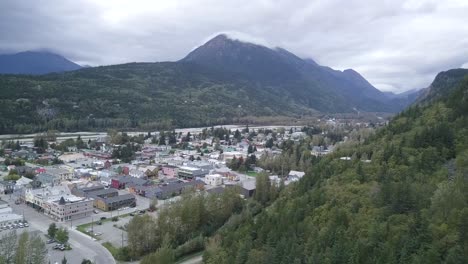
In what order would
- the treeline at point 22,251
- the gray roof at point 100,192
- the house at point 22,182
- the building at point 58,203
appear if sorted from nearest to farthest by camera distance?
the treeline at point 22,251 → the building at point 58,203 → the gray roof at point 100,192 → the house at point 22,182

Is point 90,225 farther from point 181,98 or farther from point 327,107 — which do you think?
point 327,107

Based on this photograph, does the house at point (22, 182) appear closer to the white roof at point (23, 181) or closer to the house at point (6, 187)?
the white roof at point (23, 181)

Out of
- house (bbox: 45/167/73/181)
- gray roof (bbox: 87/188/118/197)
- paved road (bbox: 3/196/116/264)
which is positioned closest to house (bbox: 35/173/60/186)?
house (bbox: 45/167/73/181)

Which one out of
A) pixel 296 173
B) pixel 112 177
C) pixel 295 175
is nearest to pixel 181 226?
pixel 295 175

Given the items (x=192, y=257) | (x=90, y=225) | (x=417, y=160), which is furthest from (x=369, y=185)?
(x=90, y=225)

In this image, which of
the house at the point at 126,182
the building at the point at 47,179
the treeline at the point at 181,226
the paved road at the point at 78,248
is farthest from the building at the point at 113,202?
the building at the point at 47,179

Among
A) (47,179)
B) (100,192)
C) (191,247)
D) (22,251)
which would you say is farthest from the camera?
(47,179)

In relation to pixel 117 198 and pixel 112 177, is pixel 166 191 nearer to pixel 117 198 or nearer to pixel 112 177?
pixel 117 198
